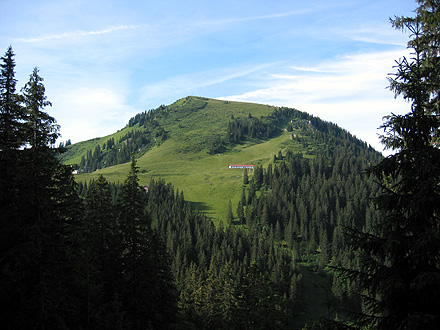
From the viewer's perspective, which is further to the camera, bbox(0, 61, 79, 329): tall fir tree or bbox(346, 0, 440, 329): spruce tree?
bbox(0, 61, 79, 329): tall fir tree

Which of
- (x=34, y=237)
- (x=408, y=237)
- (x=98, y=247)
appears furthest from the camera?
(x=98, y=247)

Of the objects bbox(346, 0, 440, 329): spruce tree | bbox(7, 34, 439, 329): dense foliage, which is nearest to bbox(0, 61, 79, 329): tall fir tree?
bbox(7, 34, 439, 329): dense foliage

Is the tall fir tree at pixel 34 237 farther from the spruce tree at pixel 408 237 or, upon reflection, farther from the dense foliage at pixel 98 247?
the spruce tree at pixel 408 237

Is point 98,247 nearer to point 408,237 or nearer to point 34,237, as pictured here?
point 34,237

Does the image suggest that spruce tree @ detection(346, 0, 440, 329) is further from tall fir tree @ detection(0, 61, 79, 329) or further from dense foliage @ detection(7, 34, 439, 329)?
tall fir tree @ detection(0, 61, 79, 329)

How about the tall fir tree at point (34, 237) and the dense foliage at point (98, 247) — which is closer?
the dense foliage at point (98, 247)

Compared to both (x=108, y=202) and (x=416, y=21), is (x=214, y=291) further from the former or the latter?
(x=416, y=21)

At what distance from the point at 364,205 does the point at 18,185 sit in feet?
657

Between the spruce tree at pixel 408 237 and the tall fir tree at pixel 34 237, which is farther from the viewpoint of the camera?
the tall fir tree at pixel 34 237

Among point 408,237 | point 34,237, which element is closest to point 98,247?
point 34,237

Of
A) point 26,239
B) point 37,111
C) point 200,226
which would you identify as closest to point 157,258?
point 26,239

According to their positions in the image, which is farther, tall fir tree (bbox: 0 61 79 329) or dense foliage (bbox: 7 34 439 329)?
tall fir tree (bbox: 0 61 79 329)

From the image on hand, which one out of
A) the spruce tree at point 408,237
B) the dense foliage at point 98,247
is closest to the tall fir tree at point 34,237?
the dense foliage at point 98,247

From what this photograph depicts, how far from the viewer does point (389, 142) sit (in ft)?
44.9
